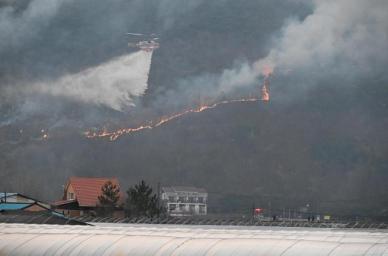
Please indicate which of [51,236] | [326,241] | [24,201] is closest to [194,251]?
[326,241]

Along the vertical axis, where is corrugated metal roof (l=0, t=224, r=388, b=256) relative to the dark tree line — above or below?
below

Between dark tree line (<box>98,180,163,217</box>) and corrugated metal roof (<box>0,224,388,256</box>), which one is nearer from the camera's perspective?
corrugated metal roof (<box>0,224,388,256</box>)

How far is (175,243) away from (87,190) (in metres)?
101

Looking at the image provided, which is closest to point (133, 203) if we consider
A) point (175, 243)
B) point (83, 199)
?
point (83, 199)

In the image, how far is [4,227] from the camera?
78.8 meters

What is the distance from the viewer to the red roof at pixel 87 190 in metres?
155

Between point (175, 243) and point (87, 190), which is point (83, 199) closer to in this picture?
point (87, 190)

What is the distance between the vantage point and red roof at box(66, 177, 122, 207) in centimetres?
15462

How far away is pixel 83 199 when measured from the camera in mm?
155000

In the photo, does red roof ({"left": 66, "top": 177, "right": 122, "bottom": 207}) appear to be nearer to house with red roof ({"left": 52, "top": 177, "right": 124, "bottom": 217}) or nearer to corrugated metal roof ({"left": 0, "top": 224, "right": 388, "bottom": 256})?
house with red roof ({"left": 52, "top": 177, "right": 124, "bottom": 217})

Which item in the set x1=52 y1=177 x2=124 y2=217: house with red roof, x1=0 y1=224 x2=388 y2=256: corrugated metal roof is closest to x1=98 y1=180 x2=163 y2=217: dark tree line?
x1=52 y1=177 x2=124 y2=217: house with red roof

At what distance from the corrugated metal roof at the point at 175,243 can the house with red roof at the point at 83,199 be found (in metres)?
74.5

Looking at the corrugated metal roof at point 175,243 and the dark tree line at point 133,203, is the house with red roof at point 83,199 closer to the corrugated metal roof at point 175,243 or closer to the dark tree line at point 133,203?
the dark tree line at point 133,203

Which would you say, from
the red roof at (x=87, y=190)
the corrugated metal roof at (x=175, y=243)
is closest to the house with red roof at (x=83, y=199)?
the red roof at (x=87, y=190)
